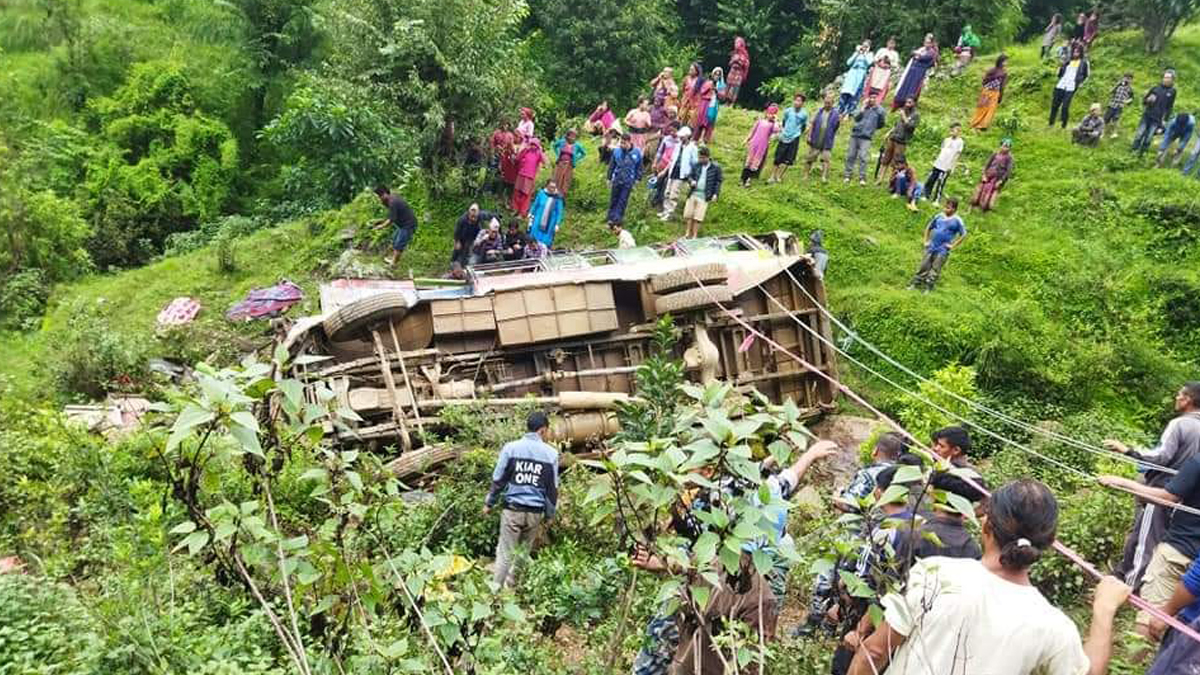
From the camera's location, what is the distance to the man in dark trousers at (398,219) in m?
11.8

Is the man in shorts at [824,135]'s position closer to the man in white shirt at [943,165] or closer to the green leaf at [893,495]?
Answer: the man in white shirt at [943,165]

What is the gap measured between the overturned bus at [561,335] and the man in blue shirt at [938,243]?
9.26ft

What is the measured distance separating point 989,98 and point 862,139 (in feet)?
15.3

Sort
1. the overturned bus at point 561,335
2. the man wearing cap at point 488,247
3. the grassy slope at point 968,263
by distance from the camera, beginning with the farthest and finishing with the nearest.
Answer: the man wearing cap at point 488,247
the grassy slope at point 968,263
the overturned bus at point 561,335

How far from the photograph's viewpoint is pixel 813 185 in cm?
1456

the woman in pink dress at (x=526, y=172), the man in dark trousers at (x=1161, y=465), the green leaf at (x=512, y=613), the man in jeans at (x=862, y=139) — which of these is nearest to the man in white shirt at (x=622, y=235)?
the woman in pink dress at (x=526, y=172)

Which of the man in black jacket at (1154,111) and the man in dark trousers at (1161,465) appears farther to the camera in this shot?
the man in black jacket at (1154,111)

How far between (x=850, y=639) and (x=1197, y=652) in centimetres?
179

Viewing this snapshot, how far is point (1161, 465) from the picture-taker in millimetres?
4992

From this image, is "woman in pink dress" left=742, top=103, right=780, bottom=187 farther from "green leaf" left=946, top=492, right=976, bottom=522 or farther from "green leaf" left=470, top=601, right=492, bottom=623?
"green leaf" left=470, top=601, right=492, bottom=623

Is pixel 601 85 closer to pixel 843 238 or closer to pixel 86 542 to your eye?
pixel 843 238

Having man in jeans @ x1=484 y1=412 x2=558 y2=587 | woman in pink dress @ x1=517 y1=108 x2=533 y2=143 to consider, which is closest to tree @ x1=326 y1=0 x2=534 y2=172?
woman in pink dress @ x1=517 y1=108 x2=533 y2=143

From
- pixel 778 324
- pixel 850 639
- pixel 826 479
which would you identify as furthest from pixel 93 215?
pixel 850 639

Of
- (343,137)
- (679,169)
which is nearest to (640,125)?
(679,169)
